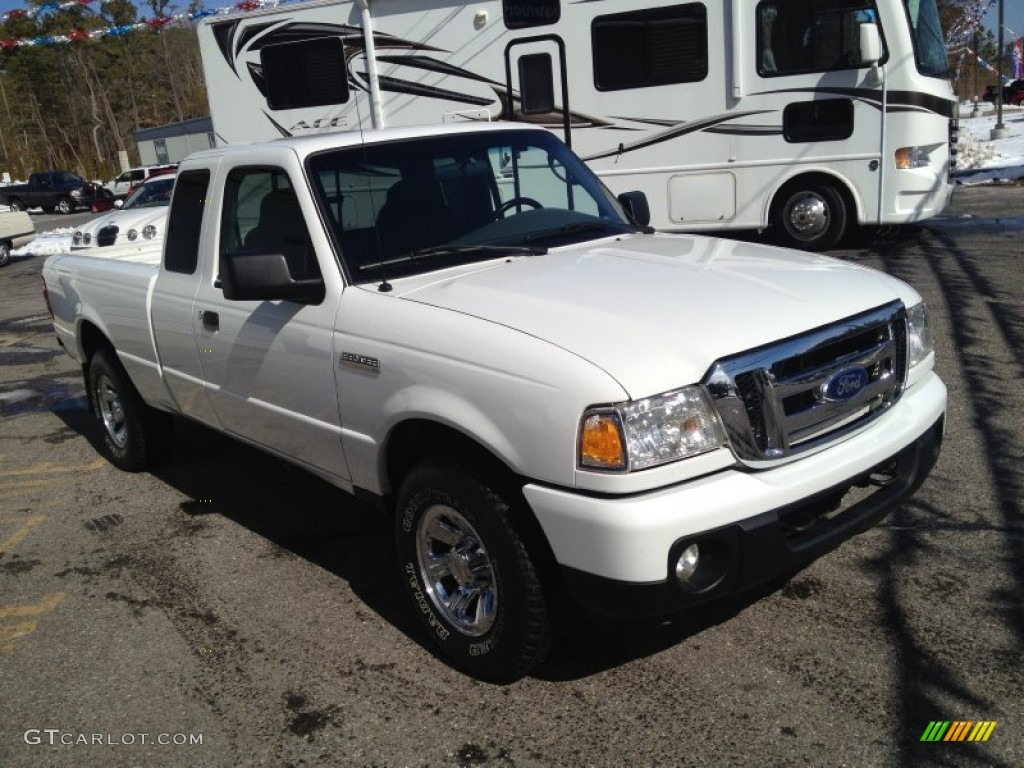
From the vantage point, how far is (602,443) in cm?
275

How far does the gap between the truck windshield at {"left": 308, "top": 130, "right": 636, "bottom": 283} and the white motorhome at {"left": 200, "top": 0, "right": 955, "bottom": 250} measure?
18.7ft

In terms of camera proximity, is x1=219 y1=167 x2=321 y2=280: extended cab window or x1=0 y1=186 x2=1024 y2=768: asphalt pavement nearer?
x1=0 y1=186 x2=1024 y2=768: asphalt pavement

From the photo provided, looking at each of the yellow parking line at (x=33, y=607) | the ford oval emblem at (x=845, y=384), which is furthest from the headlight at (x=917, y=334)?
the yellow parking line at (x=33, y=607)

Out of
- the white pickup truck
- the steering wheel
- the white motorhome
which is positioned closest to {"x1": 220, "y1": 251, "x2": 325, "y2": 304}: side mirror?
the white pickup truck

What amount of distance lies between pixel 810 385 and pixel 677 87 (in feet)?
29.2

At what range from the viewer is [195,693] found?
3.44 metres

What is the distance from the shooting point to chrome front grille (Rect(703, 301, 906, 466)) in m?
2.87

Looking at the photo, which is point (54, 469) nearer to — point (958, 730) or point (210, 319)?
point (210, 319)

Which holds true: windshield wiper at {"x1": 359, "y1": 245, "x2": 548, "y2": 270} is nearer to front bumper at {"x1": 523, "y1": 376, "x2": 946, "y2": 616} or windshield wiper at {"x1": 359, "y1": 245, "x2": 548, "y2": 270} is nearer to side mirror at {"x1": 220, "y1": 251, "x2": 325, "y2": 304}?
side mirror at {"x1": 220, "y1": 251, "x2": 325, "y2": 304}

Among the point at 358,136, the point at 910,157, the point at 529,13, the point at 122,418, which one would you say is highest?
the point at 529,13

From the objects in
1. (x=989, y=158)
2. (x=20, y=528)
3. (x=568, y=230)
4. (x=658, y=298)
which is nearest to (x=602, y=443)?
(x=658, y=298)

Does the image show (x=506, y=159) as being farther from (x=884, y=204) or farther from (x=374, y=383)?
(x=884, y=204)

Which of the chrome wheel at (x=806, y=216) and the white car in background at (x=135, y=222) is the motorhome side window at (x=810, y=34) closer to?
the chrome wheel at (x=806, y=216)

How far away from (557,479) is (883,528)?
6.90ft
